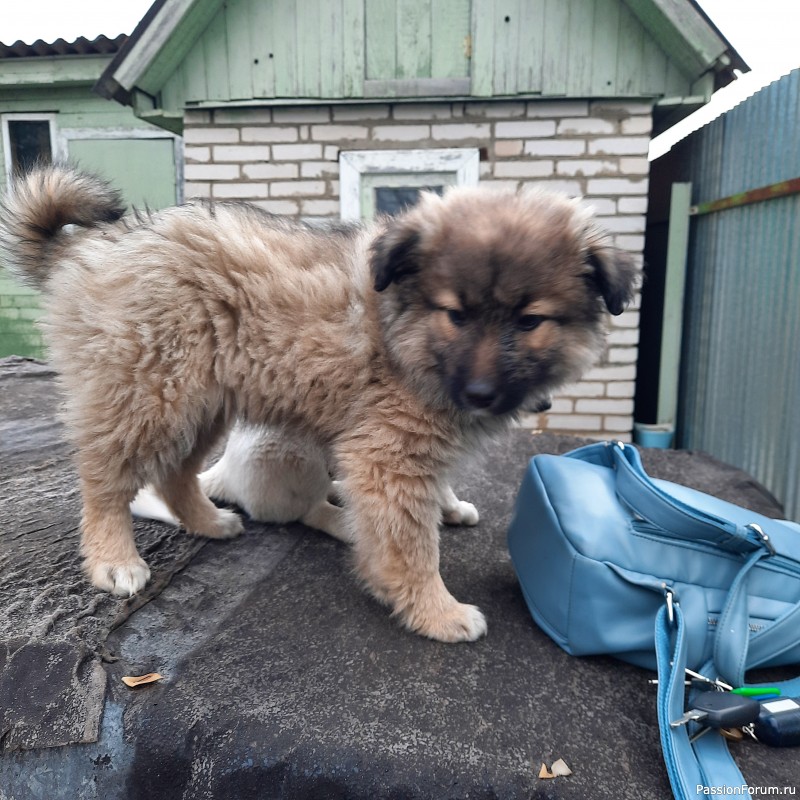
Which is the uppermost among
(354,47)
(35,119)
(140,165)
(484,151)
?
(35,119)

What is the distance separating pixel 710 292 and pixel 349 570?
454 centimetres

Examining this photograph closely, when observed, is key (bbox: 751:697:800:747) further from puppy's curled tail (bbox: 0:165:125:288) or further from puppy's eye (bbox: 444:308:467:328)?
puppy's curled tail (bbox: 0:165:125:288)

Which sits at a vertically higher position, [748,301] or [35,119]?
[35,119]

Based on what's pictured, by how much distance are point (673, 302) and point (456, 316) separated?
458 cm

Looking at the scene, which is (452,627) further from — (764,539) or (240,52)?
(240,52)

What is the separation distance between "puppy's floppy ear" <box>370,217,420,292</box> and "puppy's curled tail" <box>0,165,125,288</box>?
3.84 ft

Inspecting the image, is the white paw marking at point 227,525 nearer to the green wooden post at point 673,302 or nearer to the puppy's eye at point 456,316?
the puppy's eye at point 456,316

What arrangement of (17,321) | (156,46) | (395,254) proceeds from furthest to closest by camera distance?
(17,321) < (156,46) < (395,254)

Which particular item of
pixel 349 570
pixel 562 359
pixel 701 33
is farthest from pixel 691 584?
pixel 701 33

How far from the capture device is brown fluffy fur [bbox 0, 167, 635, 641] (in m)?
1.98

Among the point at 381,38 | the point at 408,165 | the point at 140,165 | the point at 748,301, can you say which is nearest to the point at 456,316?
the point at 748,301

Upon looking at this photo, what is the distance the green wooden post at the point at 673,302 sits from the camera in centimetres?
571

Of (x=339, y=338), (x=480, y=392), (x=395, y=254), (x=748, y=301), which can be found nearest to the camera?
(x=480, y=392)

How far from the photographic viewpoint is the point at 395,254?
1.98 meters
